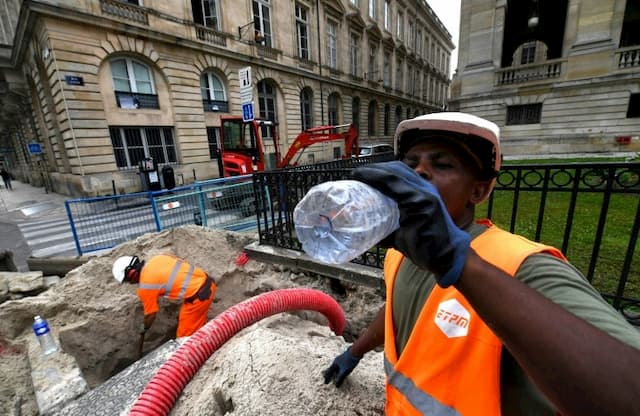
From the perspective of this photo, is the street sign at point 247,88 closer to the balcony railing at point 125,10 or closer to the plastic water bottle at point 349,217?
the balcony railing at point 125,10

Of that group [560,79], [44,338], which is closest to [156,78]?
[44,338]

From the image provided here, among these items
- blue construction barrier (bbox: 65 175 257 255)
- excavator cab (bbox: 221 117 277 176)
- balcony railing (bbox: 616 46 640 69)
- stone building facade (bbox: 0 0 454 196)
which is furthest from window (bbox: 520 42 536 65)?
blue construction barrier (bbox: 65 175 257 255)

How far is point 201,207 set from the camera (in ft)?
21.8

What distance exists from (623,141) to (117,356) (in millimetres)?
25518

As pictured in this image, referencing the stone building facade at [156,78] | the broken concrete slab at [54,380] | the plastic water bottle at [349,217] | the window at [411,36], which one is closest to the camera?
the plastic water bottle at [349,217]

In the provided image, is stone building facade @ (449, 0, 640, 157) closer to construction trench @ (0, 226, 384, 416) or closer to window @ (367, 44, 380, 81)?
window @ (367, 44, 380, 81)

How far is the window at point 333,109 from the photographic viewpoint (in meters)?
26.0

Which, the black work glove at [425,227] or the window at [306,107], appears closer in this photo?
the black work glove at [425,227]

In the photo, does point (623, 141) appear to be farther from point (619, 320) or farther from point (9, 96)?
point (9, 96)

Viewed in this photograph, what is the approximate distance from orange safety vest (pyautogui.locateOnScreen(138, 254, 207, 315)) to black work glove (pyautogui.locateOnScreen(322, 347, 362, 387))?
2.66m

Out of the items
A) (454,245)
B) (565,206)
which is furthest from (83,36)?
(565,206)

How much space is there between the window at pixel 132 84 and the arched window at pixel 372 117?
23.3 meters

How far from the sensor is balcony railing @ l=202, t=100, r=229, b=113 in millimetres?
16348

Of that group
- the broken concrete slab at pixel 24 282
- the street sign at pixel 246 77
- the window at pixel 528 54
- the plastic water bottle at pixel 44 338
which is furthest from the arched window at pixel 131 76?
the window at pixel 528 54
